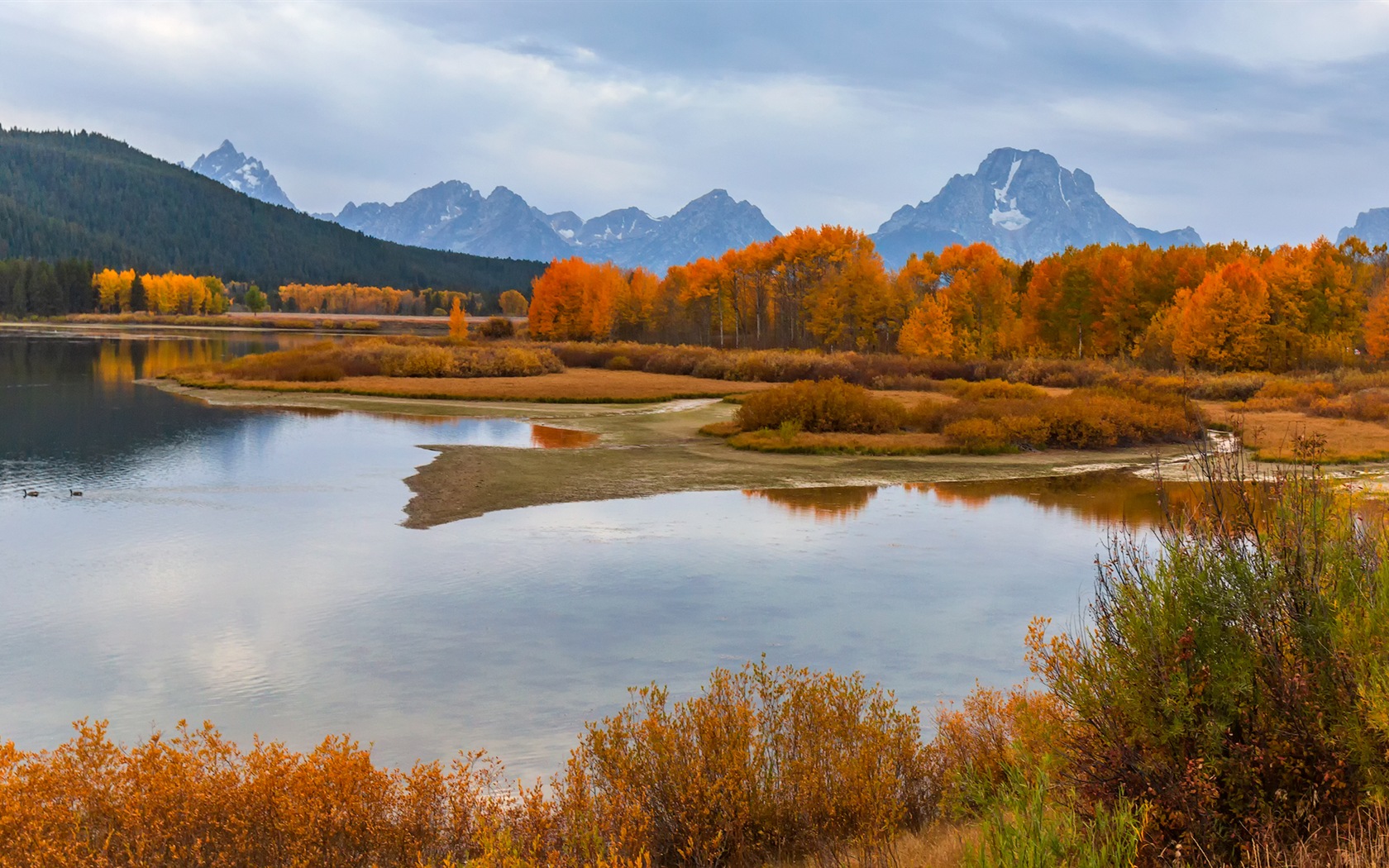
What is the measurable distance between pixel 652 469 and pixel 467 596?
12.2 meters

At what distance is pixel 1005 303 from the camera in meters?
75.8

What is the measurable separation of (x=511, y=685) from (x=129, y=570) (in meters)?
7.73

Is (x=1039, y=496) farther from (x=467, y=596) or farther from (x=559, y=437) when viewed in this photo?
(x=559, y=437)

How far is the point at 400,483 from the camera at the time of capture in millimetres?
23391

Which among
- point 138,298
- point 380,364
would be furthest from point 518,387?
point 138,298

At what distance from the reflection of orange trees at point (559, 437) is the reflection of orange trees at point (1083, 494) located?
10.7 meters

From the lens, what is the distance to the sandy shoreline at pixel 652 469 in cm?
2195

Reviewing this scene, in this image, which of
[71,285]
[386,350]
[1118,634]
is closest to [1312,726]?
[1118,634]

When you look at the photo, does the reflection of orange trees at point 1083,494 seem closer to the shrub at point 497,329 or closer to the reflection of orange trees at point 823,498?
the reflection of orange trees at point 823,498

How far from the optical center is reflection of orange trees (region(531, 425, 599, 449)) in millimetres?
30453

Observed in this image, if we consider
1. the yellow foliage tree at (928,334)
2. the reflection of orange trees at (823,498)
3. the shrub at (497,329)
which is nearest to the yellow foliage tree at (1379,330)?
the yellow foliage tree at (928,334)

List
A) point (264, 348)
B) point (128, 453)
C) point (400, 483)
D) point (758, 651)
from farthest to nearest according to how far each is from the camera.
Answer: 1. point (264, 348)
2. point (128, 453)
3. point (400, 483)
4. point (758, 651)

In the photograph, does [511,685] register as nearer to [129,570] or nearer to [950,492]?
[129,570]

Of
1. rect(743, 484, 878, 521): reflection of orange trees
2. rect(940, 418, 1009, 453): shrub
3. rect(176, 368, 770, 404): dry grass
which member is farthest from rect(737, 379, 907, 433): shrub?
rect(176, 368, 770, 404): dry grass
